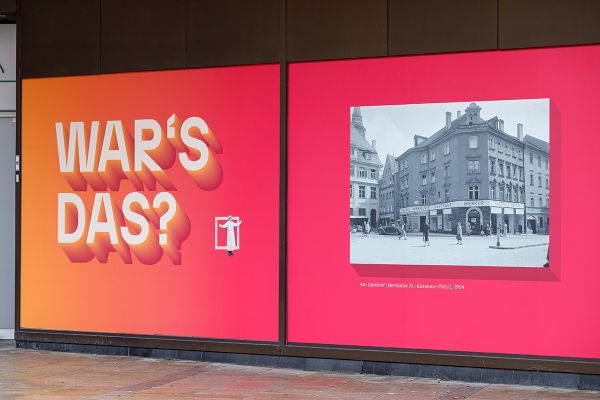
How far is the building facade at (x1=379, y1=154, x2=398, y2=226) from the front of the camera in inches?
417

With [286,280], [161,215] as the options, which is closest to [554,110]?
[286,280]

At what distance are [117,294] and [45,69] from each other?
298cm

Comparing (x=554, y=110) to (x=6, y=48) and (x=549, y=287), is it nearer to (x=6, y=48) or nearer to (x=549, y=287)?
(x=549, y=287)

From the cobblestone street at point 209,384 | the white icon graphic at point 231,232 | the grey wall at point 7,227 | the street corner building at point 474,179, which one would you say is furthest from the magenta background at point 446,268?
the grey wall at point 7,227

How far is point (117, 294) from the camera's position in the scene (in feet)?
39.0

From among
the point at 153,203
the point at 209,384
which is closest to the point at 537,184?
the point at 209,384

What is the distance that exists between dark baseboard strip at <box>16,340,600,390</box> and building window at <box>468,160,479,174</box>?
207 centimetres

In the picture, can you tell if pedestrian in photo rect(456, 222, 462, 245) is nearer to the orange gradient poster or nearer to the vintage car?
the vintage car

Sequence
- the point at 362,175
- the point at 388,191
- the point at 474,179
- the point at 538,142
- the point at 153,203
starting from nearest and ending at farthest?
the point at 538,142 → the point at 474,179 → the point at 388,191 → the point at 362,175 → the point at 153,203

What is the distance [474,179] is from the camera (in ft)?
33.6

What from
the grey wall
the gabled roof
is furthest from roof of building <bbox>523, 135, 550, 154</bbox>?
the grey wall

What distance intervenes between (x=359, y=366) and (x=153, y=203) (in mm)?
3160

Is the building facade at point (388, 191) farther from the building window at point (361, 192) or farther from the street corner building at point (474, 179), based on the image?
the building window at point (361, 192)

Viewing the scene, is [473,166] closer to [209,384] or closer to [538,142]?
[538,142]
